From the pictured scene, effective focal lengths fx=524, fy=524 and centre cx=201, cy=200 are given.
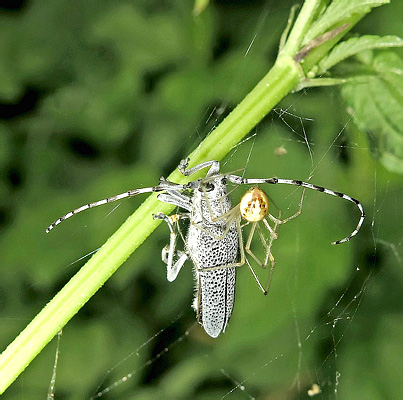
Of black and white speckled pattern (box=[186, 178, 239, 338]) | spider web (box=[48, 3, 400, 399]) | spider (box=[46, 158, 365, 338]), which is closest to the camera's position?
spider (box=[46, 158, 365, 338])

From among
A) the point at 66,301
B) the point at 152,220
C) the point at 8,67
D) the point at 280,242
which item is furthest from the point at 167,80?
the point at 66,301

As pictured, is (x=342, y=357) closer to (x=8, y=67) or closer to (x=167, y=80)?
(x=167, y=80)

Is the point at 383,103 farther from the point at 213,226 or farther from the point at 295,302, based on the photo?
the point at 295,302

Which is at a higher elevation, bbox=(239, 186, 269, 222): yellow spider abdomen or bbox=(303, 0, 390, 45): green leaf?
bbox=(303, 0, 390, 45): green leaf

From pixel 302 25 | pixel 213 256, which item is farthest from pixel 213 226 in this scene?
pixel 302 25

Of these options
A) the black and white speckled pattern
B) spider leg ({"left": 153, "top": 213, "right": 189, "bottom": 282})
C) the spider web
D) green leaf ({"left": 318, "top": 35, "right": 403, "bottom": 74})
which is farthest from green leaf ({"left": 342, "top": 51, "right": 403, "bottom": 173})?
spider leg ({"left": 153, "top": 213, "right": 189, "bottom": 282})

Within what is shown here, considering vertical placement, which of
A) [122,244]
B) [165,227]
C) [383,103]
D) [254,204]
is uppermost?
[122,244]

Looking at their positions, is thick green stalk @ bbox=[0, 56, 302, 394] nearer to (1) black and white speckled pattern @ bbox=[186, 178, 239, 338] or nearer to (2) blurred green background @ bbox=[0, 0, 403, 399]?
(1) black and white speckled pattern @ bbox=[186, 178, 239, 338]

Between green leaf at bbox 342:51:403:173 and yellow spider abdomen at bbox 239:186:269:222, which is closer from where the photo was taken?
yellow spider abdomen at bbox 239:186:269:222
